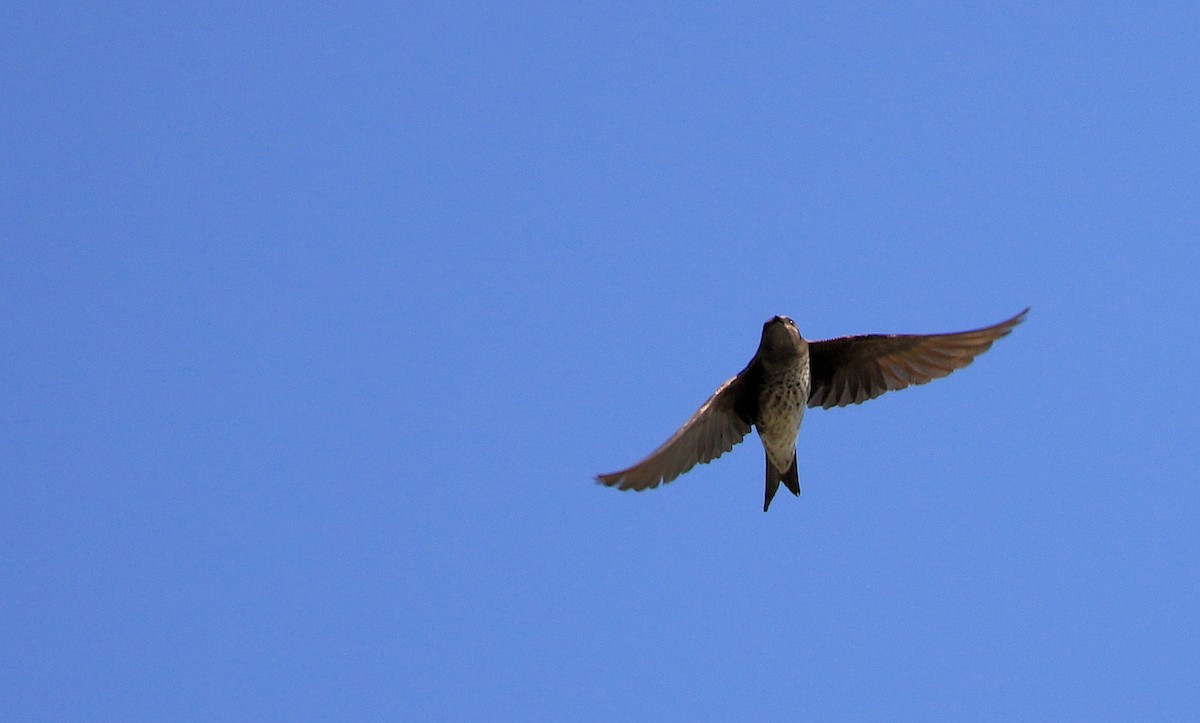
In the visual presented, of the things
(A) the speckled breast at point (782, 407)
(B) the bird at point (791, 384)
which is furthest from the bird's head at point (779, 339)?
(A) the speckled breast at point (782, 407)

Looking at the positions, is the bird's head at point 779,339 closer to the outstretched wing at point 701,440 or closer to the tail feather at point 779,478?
the outstretched wing at point 701,440

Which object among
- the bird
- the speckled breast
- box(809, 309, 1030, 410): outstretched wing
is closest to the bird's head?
the bird

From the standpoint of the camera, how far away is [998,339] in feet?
39.2

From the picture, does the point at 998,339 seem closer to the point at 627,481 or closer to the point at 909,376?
the point at 909,376

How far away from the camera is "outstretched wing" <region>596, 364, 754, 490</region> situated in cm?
1151

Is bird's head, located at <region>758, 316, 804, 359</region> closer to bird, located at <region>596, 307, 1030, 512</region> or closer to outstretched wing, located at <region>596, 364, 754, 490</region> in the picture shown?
bird, located at <region>596, 307, 1030, 512</region>

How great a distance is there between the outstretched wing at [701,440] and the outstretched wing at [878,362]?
2.65 ft

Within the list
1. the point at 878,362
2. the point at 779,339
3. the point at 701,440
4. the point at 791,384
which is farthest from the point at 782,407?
the point at 878,362

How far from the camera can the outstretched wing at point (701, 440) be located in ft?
37.8

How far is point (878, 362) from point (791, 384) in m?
1.03

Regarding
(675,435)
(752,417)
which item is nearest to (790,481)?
(752,417)

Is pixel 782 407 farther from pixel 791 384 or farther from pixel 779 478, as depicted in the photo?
pixel 779 478

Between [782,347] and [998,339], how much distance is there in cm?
165

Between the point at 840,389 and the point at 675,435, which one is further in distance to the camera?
the point at 840,389
